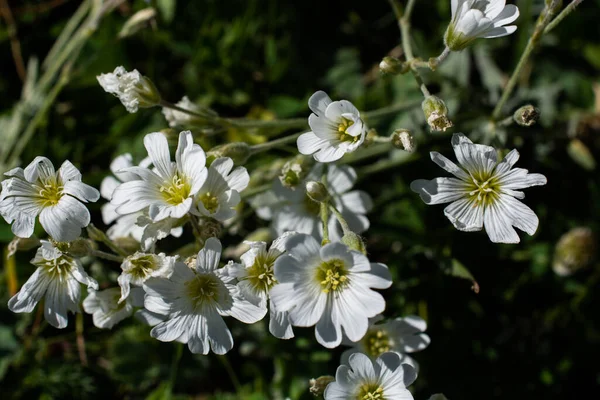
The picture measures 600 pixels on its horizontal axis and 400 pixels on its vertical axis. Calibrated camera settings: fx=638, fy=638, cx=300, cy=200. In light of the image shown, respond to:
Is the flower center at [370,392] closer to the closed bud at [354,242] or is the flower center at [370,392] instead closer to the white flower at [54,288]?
the closed bud at [354,242]

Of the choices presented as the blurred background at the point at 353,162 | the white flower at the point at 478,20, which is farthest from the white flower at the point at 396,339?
the white flower at the point at 478,20

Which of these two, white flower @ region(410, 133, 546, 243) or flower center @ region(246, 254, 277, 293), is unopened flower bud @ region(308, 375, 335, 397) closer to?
flower center @ region(246, 254, 277, 293)

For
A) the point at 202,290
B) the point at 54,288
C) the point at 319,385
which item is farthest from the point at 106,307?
the point at 319,385

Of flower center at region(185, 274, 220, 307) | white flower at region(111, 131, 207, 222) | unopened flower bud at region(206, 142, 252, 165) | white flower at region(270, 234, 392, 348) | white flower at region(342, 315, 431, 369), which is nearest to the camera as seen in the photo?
white flower at region(270, 234, 392, 348)

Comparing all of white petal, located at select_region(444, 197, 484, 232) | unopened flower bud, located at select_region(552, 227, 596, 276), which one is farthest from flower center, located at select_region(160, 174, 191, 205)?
unopened flower bud, located at select_region(552, 227, 596, 276)

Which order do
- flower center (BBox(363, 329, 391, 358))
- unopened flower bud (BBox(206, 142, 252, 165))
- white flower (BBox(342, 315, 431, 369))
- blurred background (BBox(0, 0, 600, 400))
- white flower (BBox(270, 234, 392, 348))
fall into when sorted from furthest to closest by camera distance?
1. blurred background (BBox(0, 0, 600, 400))
2. flower center (BBox(363, 329, 391, 358))
3. white flower (BBox(342, 315, 431, 369))
4. unopened flower bud (BBox(206, 142, 252, 165))
5. white flower (BBox(270, 234, 392, 348))

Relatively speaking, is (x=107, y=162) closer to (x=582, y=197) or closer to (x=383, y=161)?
(x=383, y=161)

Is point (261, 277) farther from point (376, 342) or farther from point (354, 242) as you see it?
point (376, 342)
